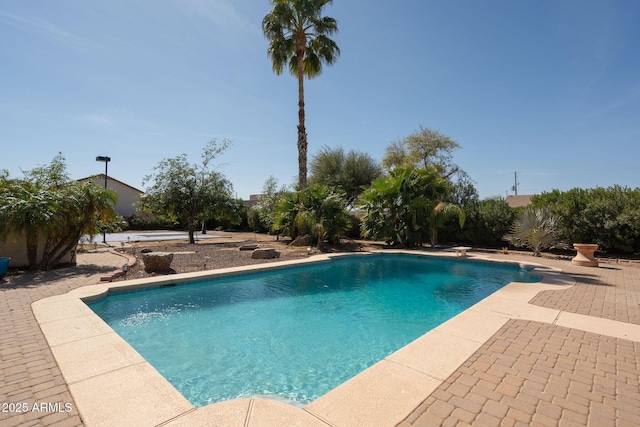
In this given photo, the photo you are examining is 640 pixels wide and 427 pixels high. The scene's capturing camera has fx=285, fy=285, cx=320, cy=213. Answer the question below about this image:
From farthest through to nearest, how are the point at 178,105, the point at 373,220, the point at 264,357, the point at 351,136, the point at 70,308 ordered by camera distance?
the point at 351,136
the point at 373,220
the point at 178,105
the point at 70,308
the point at 264,357

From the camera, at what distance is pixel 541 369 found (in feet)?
9.64

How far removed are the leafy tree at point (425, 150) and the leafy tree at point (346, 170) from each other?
93.6 inches

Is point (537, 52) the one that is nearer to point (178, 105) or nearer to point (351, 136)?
point (351, 136)

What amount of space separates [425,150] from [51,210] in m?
23.9

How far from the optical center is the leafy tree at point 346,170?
74.7ft

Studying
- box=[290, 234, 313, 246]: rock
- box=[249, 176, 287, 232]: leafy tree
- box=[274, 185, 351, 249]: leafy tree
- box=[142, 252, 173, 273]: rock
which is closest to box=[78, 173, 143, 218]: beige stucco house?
box=[249, 176, 287, 232]: leafy tree

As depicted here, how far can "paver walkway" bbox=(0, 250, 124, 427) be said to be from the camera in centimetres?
220

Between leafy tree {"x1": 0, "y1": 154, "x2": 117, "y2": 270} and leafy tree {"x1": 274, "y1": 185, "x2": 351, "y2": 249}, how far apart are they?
789 cm

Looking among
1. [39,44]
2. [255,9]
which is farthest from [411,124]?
[39,44]

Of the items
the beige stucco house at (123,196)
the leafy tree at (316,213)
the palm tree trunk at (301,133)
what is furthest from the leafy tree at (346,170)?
the beige stucco house at (123,196)

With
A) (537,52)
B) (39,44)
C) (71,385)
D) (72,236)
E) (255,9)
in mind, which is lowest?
(71,385)

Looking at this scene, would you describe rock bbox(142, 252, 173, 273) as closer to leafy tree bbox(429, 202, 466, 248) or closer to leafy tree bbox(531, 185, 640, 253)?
leafy tree bbox(429, 202, 466, 248)

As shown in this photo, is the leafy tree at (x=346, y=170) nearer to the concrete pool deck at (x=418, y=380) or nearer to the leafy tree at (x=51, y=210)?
the leafy tree at (x=51, y=210)

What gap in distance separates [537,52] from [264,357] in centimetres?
1447
